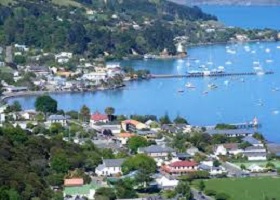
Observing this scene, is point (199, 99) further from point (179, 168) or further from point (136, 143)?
point (179, 168)

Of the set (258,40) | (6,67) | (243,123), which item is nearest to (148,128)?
(243,123)

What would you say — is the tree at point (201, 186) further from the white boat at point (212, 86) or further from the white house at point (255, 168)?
the white boat at point (212, 86)

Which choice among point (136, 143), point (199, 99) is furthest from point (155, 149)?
point (199, 99)

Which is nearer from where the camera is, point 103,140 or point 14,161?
point 14,161

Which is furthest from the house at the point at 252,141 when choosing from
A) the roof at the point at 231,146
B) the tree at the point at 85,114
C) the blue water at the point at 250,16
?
the blue water at the point at 250,16

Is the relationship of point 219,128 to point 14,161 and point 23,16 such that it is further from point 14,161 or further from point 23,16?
point 23,16

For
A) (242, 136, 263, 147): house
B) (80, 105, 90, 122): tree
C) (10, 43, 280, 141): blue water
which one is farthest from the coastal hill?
(242, 136, 263, 147): house
